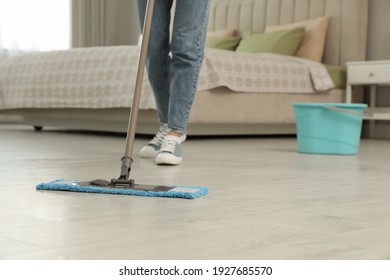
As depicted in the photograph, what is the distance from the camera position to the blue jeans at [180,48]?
2287 mm

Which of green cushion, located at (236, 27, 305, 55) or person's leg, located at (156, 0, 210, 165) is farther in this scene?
green cushion, located at (236, 27, 305, 55)

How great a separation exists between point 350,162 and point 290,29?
8.04ft

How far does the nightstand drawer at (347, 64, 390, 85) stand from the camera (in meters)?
4.32

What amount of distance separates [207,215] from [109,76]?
112 inches

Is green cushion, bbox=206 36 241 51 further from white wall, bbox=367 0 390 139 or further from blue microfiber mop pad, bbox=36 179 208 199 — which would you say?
blue microfiber mop pad, bbox=36 179 208 199

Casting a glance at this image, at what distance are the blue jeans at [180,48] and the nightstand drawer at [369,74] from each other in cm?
227

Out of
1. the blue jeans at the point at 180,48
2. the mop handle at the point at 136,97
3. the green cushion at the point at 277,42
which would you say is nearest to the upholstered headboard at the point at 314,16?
the green cushion at the point at 277,42

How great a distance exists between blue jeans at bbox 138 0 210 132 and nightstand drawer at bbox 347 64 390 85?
89.4 inches

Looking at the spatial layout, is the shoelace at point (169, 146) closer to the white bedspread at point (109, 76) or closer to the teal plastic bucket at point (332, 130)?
the teal plastic bucket at point (332, 130)

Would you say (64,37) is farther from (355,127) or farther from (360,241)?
(360,241)

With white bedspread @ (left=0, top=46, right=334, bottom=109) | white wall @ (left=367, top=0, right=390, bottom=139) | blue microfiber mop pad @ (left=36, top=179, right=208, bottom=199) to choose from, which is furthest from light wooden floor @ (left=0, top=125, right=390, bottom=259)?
white wall @ (left=367, top=0, right=390, bottom=139)

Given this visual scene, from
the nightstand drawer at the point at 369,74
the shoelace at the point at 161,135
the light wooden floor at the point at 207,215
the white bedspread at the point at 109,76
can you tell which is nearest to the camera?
the light wooden floor at the point at 207,215

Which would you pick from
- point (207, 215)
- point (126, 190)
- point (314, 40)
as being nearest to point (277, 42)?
point (314, 40)

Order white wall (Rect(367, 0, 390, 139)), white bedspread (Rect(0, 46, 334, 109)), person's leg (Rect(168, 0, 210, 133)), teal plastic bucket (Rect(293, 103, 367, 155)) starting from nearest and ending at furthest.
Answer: person's leg (Rect(168, 0, 210, 133)) → teal plastic bucket (Rect(293, 103, 367, 155)) → white bedspread (Rect(0, 46, 334, 109)) → white wall (Rect(367, 0, 390, 139))
